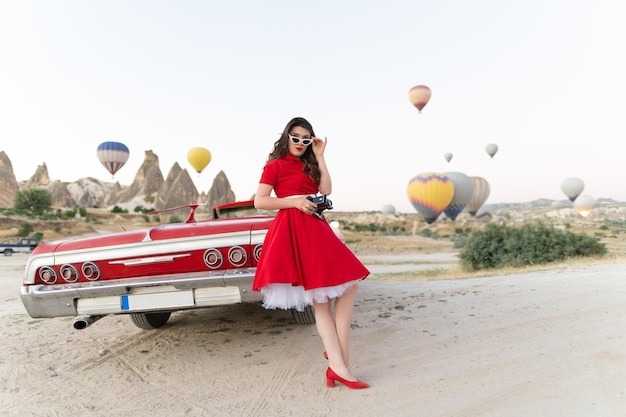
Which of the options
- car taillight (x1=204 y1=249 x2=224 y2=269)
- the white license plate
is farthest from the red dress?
the white license plate

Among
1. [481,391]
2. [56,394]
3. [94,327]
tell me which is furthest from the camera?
[94,327]


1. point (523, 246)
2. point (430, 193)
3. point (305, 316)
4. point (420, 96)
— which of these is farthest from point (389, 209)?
point (305, 316)

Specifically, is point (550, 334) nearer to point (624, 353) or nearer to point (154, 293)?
point (624, 353)

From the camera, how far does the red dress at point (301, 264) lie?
2.37m

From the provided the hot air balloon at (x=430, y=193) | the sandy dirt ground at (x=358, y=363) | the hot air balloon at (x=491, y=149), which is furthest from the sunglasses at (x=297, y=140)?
the hot air balloon at (x=491, y=149)

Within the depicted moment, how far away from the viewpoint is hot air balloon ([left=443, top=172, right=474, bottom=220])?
46.7m

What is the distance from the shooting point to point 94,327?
14.7 feet

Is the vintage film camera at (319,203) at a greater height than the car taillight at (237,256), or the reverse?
the vintage film camera at (319,203)

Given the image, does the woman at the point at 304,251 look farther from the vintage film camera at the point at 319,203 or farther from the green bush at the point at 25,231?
the green bush at the point at 25,231

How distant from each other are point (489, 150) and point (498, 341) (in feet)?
185

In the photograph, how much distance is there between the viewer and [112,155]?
3875cm

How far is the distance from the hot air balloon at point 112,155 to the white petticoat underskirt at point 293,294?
41.4m

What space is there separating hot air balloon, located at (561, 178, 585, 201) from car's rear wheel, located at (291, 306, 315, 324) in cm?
6974

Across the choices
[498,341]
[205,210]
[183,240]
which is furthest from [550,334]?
[205,210]
